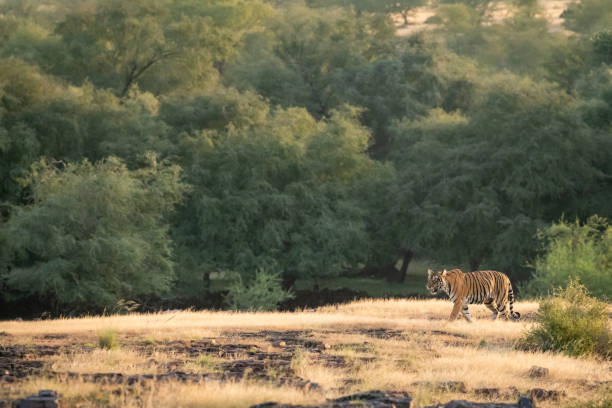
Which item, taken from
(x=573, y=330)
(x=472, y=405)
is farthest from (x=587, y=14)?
(x=472, y=405)

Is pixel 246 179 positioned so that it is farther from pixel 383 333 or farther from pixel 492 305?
pixel 383 333

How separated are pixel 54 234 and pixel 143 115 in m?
11.7

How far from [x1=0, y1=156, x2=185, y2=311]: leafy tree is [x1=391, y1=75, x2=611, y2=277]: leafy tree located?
45.1 ft

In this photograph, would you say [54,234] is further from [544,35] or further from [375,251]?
[544,35]

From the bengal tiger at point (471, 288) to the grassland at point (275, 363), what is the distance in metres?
0.67

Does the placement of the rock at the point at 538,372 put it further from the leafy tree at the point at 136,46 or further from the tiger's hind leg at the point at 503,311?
the leafy tree at the point at 136,46

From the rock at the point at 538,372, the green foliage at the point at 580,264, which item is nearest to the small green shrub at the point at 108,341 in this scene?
the rock at the point at 538,372

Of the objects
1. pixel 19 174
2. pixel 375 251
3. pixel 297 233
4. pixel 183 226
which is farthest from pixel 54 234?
pixel 375 251

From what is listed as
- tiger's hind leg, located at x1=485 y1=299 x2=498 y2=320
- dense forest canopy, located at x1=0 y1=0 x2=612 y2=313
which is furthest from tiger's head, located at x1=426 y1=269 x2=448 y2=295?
dense forest canopy, located at x1=0 y1=0 x2=612 y2=313

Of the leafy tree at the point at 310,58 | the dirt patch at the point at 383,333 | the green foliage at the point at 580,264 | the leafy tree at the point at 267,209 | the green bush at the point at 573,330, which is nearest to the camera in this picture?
the green bush at the point at 573,330

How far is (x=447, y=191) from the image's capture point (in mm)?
39125

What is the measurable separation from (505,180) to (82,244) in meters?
19.7

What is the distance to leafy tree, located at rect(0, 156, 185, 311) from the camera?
29562mm

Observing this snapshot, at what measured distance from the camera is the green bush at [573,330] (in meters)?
15.3
